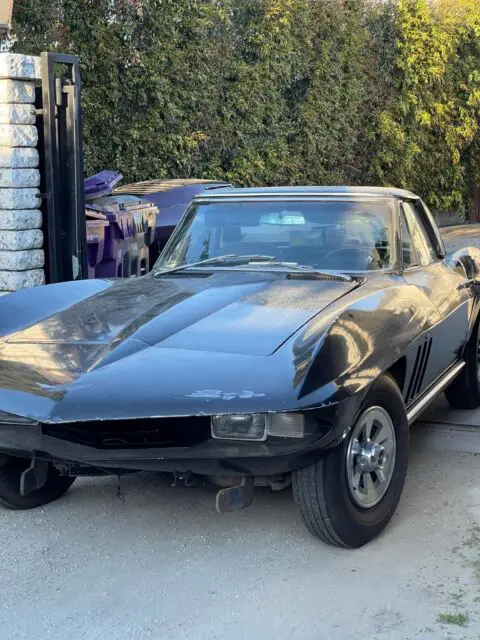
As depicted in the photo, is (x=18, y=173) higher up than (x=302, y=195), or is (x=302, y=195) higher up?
(x=302, y=195)

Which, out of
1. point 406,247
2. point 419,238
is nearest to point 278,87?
point 419,238

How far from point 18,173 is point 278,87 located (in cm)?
768

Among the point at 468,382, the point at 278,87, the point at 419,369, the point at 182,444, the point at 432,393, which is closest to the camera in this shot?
the point at 182,444

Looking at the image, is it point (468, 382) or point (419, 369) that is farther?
point (468, 382)

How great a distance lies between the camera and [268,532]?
3.84m

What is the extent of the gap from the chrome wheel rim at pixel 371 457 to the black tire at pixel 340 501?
0.10ft

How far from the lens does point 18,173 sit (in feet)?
25.7

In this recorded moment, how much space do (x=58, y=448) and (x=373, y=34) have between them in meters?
15.6

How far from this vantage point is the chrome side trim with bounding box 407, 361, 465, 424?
4230 mm

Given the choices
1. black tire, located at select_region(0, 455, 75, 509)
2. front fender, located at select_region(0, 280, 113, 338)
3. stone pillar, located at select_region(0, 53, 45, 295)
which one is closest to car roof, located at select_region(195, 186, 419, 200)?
front fender, located at select_region(0, 280, 113, 338)

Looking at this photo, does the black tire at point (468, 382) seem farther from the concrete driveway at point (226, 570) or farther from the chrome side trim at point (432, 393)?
the concrete driveway at point (226, 570)

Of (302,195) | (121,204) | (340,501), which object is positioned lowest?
(340,501)

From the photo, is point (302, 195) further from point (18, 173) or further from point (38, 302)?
point (18, 173)

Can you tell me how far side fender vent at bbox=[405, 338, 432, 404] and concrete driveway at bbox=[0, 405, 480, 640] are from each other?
49 cm
